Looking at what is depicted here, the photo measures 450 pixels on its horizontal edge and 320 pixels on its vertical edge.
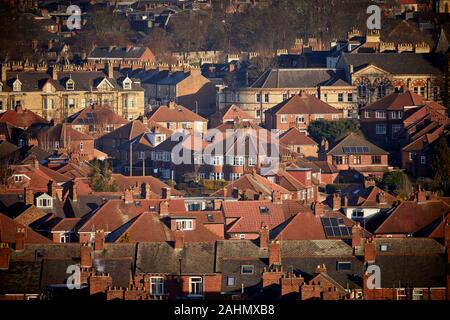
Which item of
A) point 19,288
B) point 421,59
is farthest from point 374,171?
point 19,288

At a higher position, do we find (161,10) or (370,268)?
(161,10)

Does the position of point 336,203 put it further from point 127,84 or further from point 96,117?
point 127,84

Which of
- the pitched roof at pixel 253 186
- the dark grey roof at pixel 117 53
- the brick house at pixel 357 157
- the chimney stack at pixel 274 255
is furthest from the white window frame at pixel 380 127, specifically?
the chimney stack at pixel 274 255

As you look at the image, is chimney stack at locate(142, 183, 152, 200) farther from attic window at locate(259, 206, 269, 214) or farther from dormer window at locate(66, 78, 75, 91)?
dormer window at locate(66, 78, 75, 91)

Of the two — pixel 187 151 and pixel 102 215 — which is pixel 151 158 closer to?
pixel 187 151

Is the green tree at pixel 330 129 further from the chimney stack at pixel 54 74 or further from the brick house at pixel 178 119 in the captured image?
the chimney stack at pixel 54 74

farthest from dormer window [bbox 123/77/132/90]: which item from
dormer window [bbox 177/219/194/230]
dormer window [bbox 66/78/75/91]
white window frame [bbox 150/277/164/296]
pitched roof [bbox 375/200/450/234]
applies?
white window frame [bbox 150/277/164/296]
